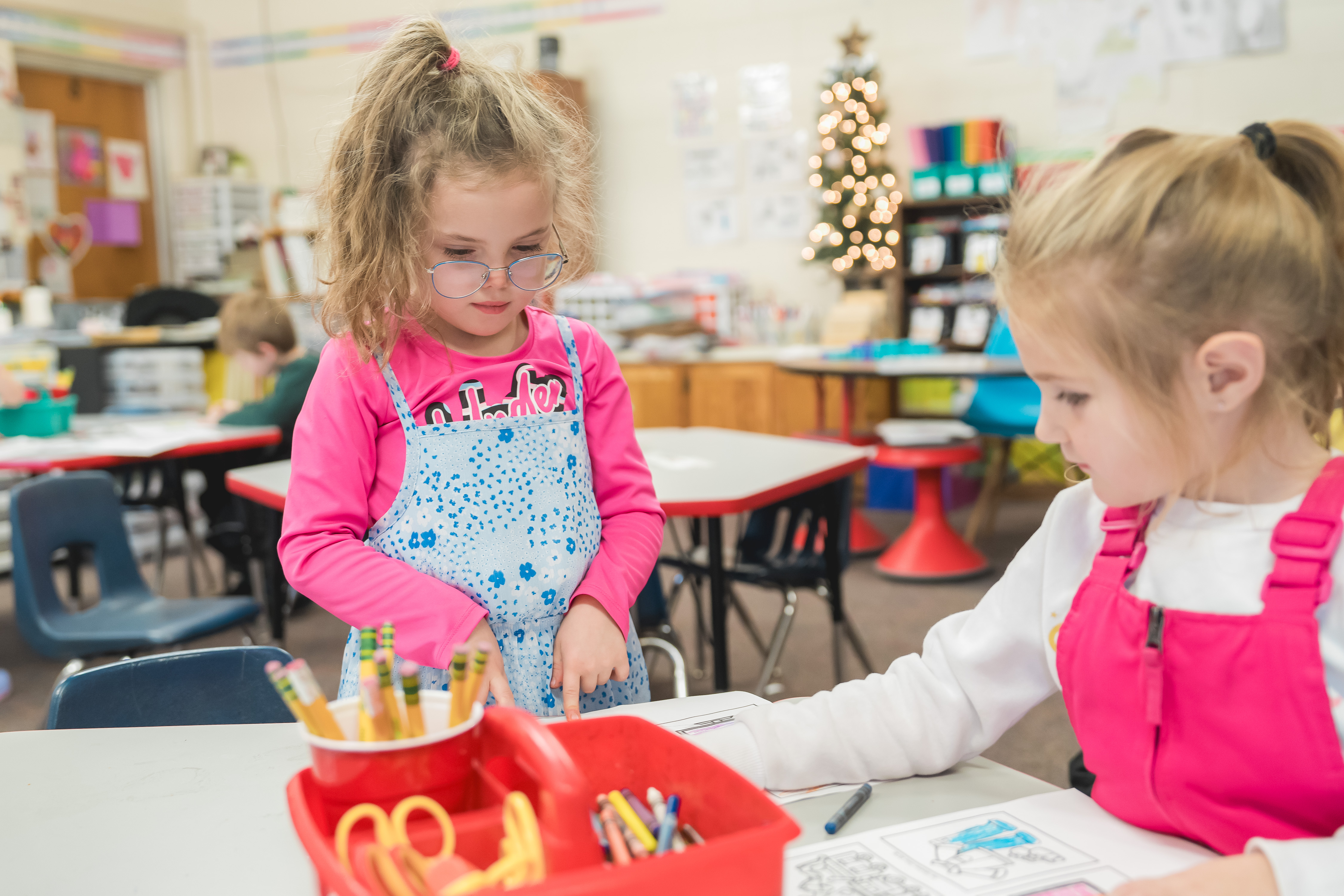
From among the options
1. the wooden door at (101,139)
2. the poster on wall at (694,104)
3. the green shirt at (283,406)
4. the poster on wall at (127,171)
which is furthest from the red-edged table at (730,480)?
the poster on wall at (127,171)

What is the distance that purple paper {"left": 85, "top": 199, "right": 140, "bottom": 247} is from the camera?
22.4 feet

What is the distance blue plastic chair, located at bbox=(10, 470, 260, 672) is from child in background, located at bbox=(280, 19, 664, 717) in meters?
1.26

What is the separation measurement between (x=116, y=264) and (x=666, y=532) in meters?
4.52

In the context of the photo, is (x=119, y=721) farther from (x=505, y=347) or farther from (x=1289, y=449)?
(x=1289, y=449)

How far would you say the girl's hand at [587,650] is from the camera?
3.38ft

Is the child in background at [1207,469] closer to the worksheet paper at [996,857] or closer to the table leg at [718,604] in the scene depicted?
the worksheet paper at [996,857]

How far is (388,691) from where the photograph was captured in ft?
1.98

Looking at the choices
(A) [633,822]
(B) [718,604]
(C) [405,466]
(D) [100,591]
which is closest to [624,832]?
(A) [633,822]

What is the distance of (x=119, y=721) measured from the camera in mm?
1144

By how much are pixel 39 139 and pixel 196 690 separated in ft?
21.6

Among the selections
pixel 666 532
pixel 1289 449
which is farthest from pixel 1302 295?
pixel 666 532

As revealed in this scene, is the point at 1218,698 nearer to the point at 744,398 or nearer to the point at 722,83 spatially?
the point at 744,398

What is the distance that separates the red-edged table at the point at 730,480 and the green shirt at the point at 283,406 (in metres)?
1.32

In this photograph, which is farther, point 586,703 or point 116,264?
point 116,264
